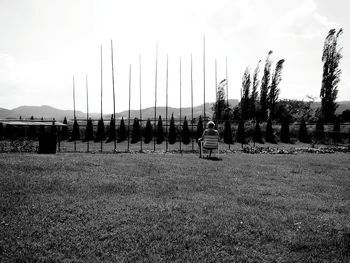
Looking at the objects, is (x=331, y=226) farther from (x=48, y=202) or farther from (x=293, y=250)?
(x=48, y=202)

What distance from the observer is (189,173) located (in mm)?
11172

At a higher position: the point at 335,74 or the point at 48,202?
the point at 335,74

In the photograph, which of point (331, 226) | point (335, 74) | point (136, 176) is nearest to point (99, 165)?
point (136, 176)

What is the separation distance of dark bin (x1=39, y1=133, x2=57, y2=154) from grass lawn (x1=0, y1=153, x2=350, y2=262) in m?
8.20

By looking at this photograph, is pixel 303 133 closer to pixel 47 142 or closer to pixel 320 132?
pixel 320 132

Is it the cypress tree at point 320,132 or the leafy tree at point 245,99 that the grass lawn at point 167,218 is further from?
the leafy tree at point 245,99

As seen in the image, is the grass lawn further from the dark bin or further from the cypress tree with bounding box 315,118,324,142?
the cypress tree with bounding box 315,118,324,142

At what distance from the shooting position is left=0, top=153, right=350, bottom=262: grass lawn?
183 inches

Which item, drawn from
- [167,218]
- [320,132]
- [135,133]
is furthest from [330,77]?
[167,218]

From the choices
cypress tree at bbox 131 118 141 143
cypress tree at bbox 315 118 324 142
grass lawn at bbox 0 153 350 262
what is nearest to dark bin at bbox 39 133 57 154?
grass lawn at bbox 0 153 350 262

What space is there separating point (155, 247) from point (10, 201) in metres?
3.80

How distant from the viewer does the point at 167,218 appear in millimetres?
5992

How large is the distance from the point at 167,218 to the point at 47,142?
14447mm

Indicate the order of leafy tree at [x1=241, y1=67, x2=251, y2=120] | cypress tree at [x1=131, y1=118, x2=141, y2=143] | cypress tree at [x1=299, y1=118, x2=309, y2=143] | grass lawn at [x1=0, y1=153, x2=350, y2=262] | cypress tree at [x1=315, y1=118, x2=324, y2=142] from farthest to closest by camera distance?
leafy tree at [x1=241, y1=67, x2=251, y2=120]
cypress tree at [x1=131, y1=118, x2=141, y2=143]
cypress tree at [x1=299, y1=118, x2=309, y2=143]
cypress tree at [x1=315, y1=118, x2=324, y2=142]
grass lawn at [x1=0, y1=153, x2=350, y2=262]
